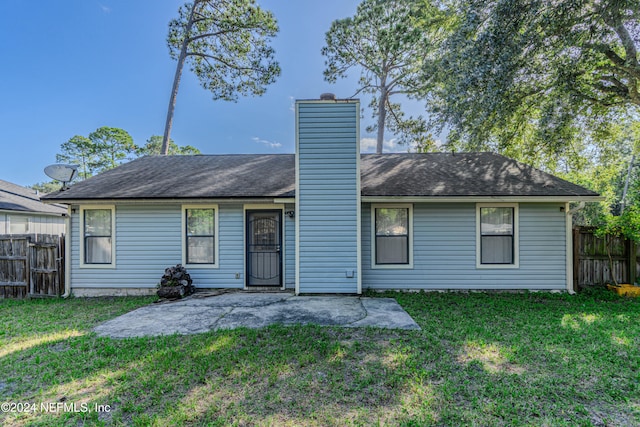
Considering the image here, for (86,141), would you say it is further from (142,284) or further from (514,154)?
(514,154)

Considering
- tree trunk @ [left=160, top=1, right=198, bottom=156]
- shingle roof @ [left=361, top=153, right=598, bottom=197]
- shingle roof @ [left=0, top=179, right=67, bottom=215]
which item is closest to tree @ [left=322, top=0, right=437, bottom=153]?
shingle roof @ [left=361, top=153, right=598, bottom=197]

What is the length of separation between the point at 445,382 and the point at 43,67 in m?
22.9

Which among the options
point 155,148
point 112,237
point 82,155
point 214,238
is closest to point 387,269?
point 214,238

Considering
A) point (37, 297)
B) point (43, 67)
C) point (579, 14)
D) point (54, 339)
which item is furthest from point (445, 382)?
point (43, 67)

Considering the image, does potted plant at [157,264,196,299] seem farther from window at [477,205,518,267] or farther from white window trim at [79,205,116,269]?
window at [477,205,518,267]

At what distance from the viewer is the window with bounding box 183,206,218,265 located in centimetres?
689

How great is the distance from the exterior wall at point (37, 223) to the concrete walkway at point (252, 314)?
10.8m

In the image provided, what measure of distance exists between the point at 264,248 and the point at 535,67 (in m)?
8.10

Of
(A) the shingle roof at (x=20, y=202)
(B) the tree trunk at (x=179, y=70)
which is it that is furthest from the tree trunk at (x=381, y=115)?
(A) the shingle roof at (x=20, y=202)

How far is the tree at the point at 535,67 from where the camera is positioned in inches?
229

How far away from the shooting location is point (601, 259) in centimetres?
689

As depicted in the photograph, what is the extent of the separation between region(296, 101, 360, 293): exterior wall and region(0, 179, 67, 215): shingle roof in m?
12.3

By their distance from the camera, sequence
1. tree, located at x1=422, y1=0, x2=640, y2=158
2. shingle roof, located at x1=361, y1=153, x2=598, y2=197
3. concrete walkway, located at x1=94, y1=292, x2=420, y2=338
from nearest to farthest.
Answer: concrete walkway, located at x1=94, y1=292, x2=420, y2=338 < tree, located at x1=422, y1=0, x2=640, y2=158 < shingle roof, located at x1=361, y1=153, x2=598, y2=197

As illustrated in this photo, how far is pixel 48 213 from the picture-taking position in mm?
12891
